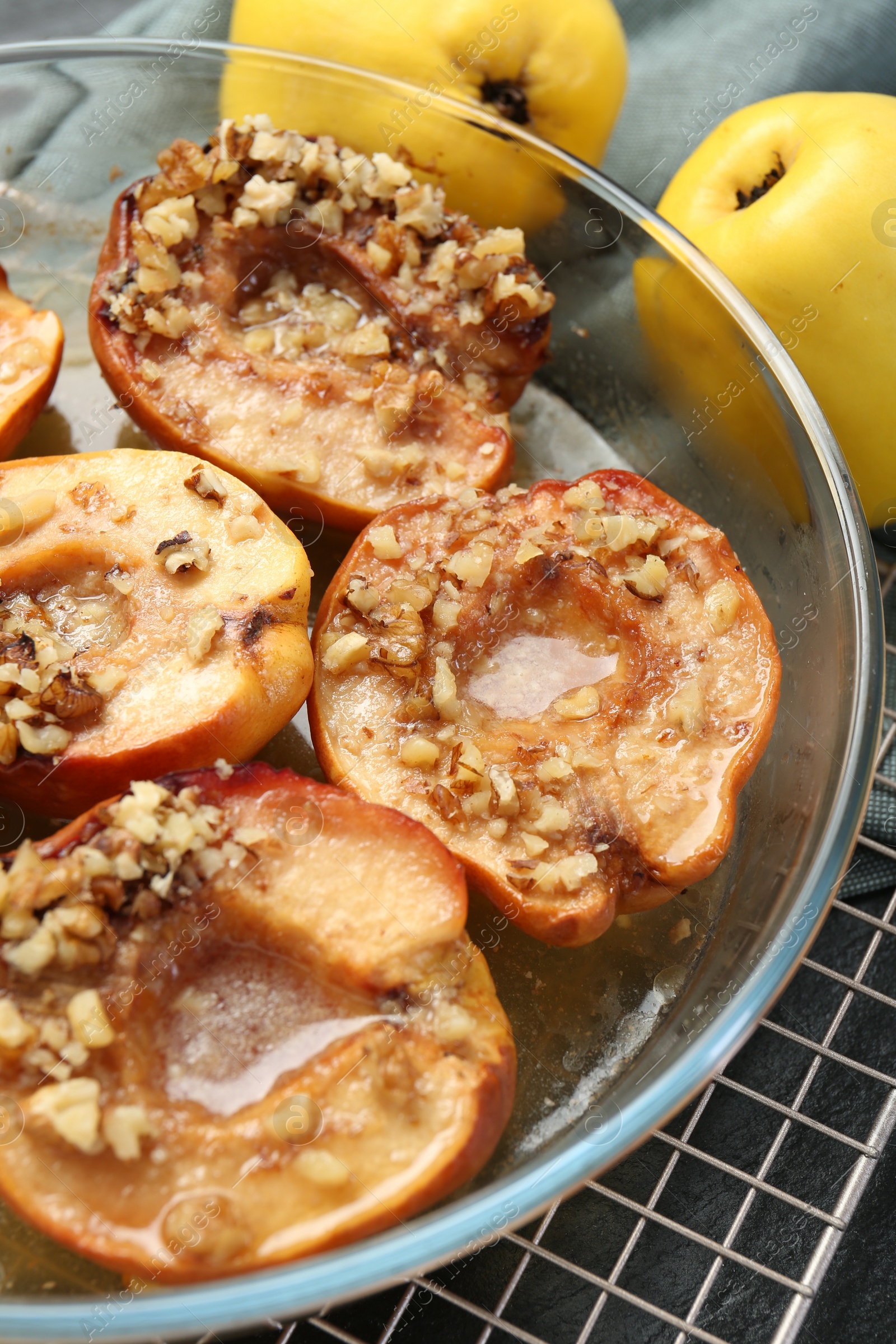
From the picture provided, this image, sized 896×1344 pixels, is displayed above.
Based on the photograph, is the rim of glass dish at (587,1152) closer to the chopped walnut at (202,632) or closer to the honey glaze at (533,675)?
the honey glaze at (533,675)

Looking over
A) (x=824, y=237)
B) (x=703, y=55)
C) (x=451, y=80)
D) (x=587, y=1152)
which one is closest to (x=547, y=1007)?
(x=587, y=1152)

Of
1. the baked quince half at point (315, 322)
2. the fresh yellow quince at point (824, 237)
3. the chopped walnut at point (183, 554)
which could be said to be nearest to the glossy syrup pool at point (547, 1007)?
the baked quince half at point (315, 322)

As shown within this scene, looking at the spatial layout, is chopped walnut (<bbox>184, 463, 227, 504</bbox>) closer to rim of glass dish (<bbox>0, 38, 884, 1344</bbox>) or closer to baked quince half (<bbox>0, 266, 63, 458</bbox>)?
baked quince half (<bbox>0, 266, 63, 458</bbox>)

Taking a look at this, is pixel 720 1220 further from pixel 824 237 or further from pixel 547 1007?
pixel 824 237

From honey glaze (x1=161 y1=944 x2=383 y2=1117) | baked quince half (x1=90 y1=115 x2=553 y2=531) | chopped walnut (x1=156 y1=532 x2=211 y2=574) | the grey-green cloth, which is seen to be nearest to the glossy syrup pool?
honey glaze (x1=161 y1=944 x2=383 y2=1117)

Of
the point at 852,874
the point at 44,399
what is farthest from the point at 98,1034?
the point at 852,874

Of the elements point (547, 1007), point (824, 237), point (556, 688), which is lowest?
point (547, 1007)
